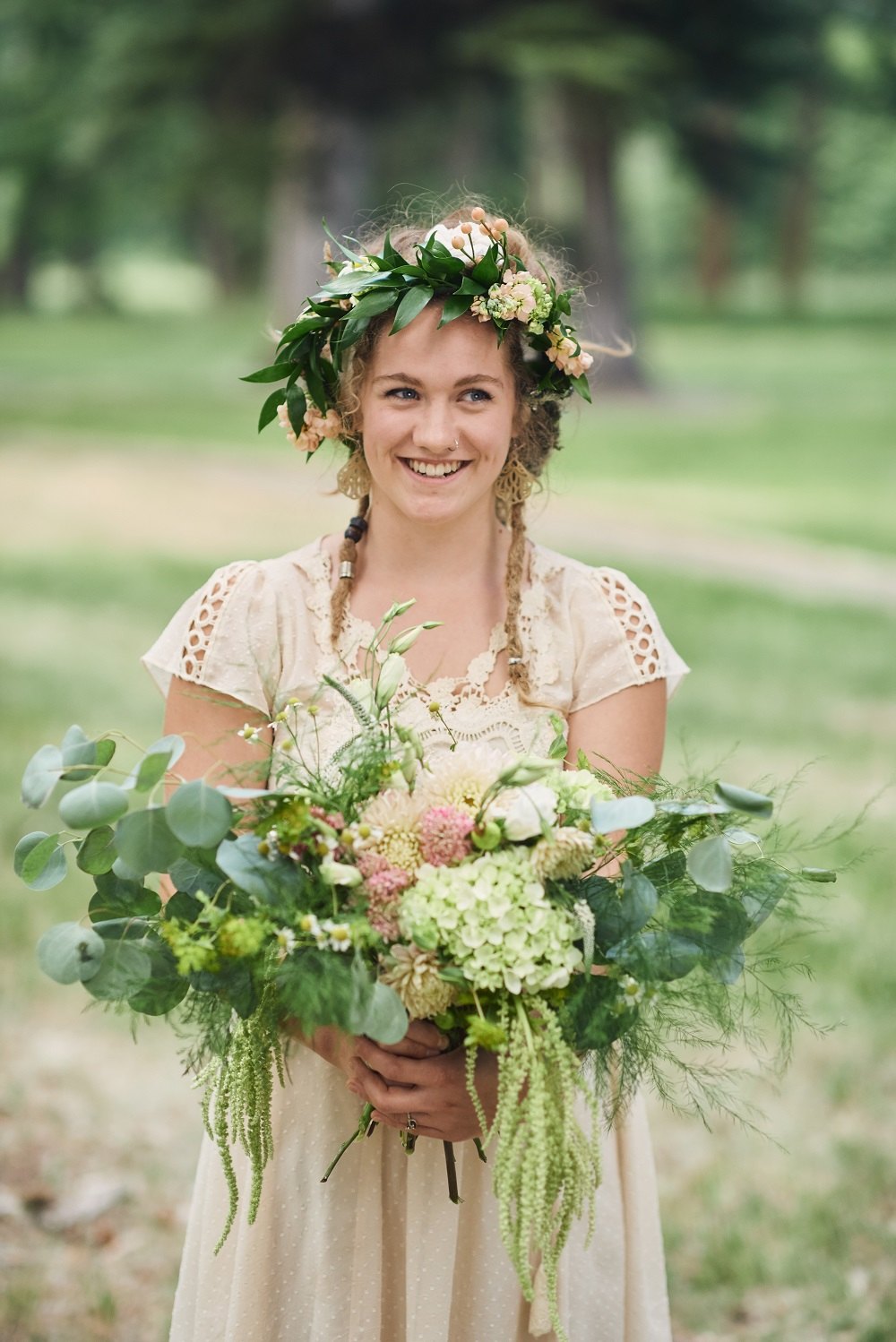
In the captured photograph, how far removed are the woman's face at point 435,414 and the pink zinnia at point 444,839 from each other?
677 mm

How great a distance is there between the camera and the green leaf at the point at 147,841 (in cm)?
176

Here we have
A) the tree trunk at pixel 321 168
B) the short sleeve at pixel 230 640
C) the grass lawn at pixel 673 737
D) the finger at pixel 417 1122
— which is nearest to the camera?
the finger at pixel 417 1122

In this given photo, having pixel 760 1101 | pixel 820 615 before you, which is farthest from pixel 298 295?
pixel 760 1101

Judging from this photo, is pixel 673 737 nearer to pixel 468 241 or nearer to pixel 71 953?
pixel 468 241

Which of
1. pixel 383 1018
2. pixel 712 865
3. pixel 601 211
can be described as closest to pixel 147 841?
pixel 383 1018

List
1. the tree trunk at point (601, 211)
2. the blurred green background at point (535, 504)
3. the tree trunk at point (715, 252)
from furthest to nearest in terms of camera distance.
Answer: the tree trunk at point (715, 252) < the tree trunk at point (601, 211) < the blurred green background at point (535, 504)

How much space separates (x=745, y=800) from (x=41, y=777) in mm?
846

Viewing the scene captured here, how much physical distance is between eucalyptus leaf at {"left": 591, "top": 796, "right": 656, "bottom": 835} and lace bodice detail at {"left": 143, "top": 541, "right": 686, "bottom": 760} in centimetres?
59

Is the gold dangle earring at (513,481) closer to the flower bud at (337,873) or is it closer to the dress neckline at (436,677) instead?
the dress neckline at (436,677)

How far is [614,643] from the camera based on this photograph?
2471 millimetres

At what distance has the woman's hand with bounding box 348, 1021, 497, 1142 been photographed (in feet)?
6.57

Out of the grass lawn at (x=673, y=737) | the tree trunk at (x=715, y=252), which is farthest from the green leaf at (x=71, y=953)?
the tree trunk at (x=715, y=252)

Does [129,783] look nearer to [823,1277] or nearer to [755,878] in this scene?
[755,878]

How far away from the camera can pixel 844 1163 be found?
4.00m
